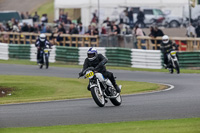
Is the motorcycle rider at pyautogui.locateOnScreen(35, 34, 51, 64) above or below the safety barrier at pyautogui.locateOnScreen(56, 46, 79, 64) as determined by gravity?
above

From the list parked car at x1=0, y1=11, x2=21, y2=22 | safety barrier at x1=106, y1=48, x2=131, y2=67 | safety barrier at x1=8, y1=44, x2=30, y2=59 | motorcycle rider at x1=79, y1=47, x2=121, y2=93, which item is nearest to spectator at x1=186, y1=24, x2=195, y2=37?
safety barrier at x1=106, y1=48, x2=131, y2=67

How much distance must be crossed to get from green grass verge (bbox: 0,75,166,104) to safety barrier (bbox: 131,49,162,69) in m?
5.14

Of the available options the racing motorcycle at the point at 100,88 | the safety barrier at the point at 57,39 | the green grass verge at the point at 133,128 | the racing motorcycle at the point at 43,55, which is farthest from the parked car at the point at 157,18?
the green grass verge at the point at 133,128

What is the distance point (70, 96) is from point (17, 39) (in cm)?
1804

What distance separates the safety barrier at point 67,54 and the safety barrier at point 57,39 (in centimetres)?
101

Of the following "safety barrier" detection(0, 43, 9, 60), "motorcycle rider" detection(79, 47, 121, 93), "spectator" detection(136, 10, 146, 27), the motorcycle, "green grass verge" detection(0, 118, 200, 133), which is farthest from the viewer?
"spectator" detection(136, 10, 146, 27)

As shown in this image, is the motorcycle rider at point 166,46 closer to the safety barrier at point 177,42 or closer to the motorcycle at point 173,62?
the motorcycle at point 173,62

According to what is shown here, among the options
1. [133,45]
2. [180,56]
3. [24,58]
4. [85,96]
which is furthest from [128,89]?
[24,58]

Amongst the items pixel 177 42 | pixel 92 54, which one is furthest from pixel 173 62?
pixel 92 54

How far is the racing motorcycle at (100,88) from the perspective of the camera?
1436 centimetres

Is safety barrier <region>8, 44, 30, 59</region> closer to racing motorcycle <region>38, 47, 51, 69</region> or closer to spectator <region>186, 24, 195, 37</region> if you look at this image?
racing motorcycle <region>38, 47, 51, 69</region>

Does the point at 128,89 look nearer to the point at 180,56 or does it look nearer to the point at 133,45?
the point at 180,56

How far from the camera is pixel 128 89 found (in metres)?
20.0

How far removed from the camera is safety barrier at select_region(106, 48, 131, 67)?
28359mm
